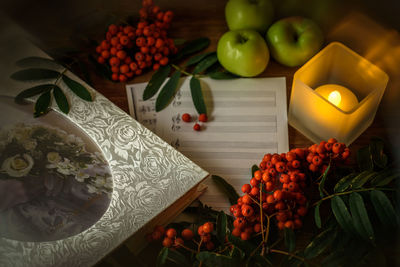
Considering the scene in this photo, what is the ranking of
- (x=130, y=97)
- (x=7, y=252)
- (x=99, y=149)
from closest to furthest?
(x=7, y=252), (x=99, y=149), (x=130, y=97)

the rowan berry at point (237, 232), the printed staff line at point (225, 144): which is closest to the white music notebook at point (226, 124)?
the printed staff line at point (225, 144)

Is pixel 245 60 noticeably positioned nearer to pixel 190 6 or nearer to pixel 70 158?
pixel 190 6

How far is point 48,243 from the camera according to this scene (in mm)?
541

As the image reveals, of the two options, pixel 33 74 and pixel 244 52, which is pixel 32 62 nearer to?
pixel 33 74

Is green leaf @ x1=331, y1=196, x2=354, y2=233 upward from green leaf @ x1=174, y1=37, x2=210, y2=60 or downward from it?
downward

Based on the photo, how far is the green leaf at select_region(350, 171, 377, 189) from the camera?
1.70 ft

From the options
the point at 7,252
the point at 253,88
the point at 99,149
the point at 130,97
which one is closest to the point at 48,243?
the point at 7,252

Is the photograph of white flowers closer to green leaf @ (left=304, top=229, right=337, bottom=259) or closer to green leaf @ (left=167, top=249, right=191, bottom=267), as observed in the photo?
green leaf @ (left=167, top=249, right=191, bottom=267)

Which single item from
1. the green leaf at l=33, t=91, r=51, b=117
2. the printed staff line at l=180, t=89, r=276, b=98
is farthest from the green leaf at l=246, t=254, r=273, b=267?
the green leaf at l=33, t=91, r=51, b=117

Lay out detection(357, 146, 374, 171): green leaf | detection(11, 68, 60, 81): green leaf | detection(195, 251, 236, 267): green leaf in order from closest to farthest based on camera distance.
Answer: detection(195, 251, 236, 267): green leaf, detection(357, 146, 374, 171): green leaf, detection(11, 68, 60, 81): green leaf

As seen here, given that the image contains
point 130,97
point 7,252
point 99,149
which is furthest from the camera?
point 130,97

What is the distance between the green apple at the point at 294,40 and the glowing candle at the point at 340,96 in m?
0.08

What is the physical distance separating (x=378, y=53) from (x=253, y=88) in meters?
0.25

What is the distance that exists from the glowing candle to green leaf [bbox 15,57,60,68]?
20.0 inches
